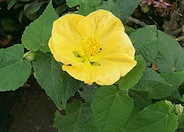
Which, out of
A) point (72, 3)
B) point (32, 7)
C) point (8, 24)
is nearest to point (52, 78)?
point (72, 3)

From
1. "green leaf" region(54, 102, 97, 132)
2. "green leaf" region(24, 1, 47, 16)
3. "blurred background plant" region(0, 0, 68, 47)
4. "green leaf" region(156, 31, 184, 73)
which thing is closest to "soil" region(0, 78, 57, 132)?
"blurred background plant" region(0, 0, 68, 47)

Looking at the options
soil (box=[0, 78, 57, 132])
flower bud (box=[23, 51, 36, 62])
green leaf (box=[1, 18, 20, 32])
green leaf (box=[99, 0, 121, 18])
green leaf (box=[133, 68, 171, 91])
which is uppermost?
green leaf (box=[99, 0, 121, 18])

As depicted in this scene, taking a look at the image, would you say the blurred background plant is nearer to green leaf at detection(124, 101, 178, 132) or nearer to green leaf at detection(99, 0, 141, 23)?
green leaf at detection(99, 0, 141, 23)

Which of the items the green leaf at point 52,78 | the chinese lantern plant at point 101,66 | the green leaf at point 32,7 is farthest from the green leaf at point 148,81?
the green leaf at point 32,7

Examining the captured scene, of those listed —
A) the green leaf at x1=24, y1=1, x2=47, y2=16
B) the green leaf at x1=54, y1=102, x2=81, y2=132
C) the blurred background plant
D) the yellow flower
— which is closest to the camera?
the yellow flower

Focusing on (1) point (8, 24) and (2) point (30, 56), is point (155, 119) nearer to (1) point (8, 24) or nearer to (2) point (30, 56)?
(2) point (30, 56)

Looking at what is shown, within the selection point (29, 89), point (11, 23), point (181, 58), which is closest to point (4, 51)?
point (181, 58)
